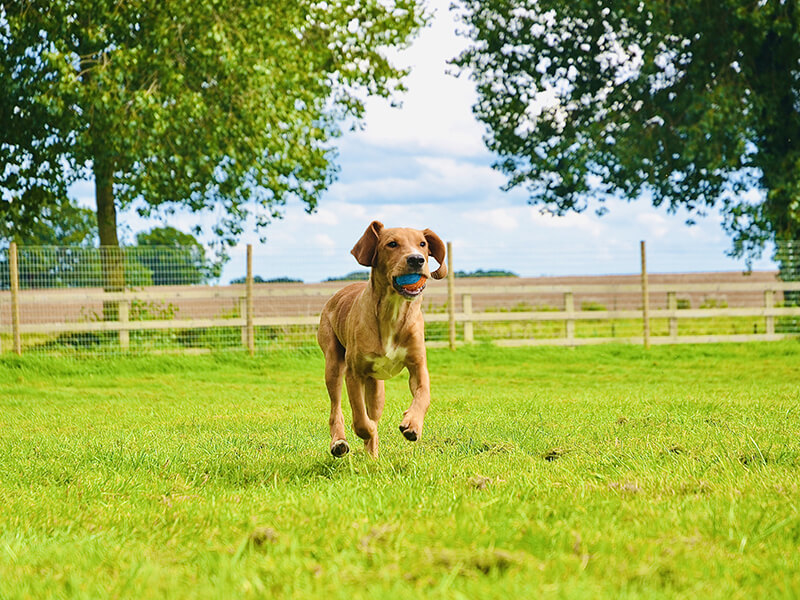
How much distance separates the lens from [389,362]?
507cm

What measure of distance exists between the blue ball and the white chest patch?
0.46 m

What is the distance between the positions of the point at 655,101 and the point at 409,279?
1868 cm

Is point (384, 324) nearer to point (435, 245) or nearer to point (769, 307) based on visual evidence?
point (435, 245)

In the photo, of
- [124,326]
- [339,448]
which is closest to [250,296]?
[124,326]

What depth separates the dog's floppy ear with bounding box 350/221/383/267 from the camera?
5008mm

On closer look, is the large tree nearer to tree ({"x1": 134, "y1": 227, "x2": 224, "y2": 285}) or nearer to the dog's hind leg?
tree ({"x1": 134, "y1": 227, "x2": 224, "y2": 285})

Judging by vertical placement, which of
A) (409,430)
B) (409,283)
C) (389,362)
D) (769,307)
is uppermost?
(409,283)

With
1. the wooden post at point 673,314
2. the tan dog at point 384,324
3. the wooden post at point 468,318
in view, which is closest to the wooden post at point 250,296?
the wooden post at point 468,318

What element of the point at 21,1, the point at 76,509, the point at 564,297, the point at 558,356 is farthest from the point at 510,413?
the point at 21,1

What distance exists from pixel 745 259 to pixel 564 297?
5679 millimetres

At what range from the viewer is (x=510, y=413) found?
317 inches

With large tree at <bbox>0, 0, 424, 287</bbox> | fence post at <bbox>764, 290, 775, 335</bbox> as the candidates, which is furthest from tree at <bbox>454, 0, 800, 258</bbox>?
large tree at <bbox>0, 0, 424, 287</bbox>

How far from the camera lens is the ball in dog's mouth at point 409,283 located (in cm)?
475

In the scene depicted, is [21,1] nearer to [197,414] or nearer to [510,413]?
[197,414]
